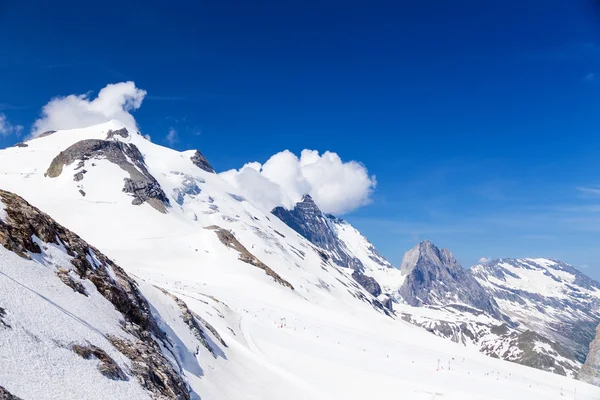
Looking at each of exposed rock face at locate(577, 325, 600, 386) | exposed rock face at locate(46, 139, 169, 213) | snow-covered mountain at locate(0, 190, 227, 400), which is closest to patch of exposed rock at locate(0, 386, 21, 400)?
snow-covered mountain at locate(0, 190, 227, 400)

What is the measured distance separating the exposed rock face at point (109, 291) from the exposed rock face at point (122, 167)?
140m

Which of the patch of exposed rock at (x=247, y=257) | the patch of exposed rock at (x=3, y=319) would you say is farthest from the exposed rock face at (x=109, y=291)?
the patch of exposed rock at (x=247, y=257)

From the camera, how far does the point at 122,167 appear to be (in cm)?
18162

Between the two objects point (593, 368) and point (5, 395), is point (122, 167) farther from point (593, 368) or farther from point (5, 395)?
point (5, 395)

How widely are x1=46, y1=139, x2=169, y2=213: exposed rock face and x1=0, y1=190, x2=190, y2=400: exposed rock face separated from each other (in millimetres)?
140394

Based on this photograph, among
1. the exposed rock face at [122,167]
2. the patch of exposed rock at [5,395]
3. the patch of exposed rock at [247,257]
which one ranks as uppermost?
the exposed rock face at [122,167]

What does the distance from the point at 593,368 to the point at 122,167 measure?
6957 inches

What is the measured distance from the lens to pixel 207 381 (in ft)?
73.2

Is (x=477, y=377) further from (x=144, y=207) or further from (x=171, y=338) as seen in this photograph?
(x=144, y=207)

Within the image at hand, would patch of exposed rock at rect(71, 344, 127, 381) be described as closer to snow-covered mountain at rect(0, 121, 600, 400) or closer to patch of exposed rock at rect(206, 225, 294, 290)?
snow-covered mountain at rect(0, 121, 600, 400)

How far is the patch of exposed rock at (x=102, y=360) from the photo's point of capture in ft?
46.9

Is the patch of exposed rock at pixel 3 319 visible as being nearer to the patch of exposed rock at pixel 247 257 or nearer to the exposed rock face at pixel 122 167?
the patch of exposed rock at pixel 247 257

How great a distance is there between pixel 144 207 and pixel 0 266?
478 feet

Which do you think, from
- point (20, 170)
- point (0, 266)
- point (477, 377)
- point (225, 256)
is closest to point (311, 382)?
point (477, 377)
